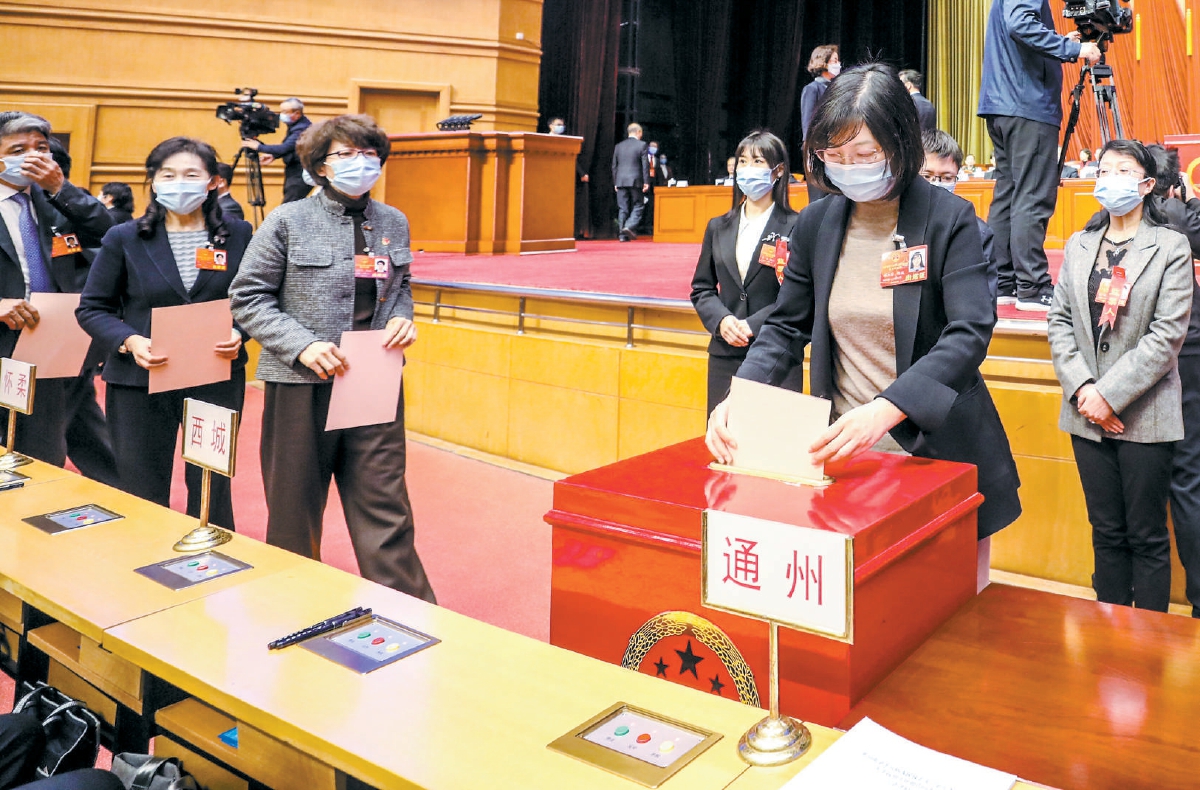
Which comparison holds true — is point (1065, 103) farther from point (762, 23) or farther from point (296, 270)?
point (296, 270)

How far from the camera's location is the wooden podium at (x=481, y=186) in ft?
22.0

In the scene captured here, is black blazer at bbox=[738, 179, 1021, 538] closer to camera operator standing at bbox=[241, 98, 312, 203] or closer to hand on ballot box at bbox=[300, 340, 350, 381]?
hand on ballot box at bbox=[300, 340, 350, 381]

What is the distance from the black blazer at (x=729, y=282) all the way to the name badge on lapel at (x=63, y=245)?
1.77m

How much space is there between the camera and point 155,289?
2352 mm

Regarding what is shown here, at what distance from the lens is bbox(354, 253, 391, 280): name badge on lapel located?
6.78ft

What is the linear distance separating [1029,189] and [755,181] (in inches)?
44.6

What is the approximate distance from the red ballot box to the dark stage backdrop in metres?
9.72

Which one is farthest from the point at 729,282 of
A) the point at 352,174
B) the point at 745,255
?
the point at 352,174

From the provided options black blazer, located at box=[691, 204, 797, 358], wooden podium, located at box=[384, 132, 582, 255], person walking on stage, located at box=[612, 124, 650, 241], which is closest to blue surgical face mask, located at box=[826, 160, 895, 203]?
black blazer, located at box=[691, 204, 797, 358]

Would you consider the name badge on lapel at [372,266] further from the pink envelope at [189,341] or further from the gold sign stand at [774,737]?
the gold sign stand at [774,737]

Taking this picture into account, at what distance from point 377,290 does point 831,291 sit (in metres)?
1.10

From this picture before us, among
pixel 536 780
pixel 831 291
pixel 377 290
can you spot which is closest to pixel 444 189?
pixel 377 290

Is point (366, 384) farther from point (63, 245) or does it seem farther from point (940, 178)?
point (940, 178)

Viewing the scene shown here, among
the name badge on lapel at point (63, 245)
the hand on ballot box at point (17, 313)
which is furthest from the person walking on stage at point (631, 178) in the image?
the hand on ballot box at point (17, 313)
